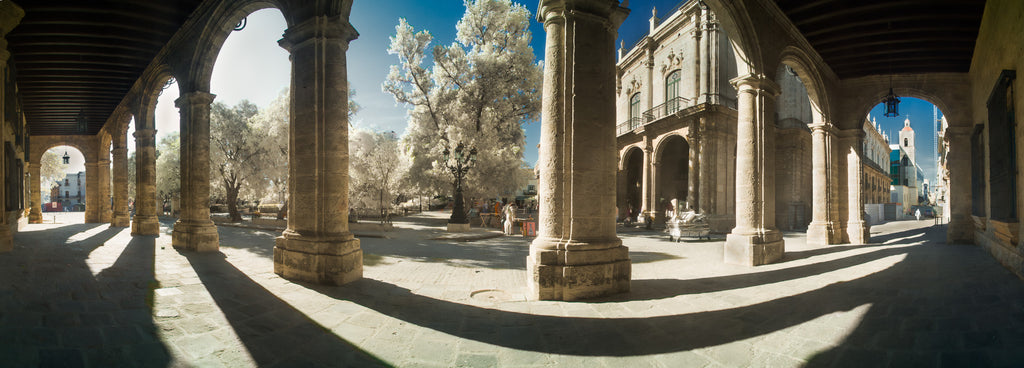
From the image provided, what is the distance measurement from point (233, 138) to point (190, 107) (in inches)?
486

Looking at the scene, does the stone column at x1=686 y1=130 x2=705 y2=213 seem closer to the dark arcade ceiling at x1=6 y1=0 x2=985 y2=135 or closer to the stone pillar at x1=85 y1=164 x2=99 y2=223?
the dark arcade ceiling at x1=6 y1=0 x2=985 y2=135

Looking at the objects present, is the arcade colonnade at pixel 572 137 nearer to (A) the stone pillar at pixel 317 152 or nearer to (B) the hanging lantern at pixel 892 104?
(A) the stone pillar at pixel 317 152

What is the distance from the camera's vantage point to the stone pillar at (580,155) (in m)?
4.42

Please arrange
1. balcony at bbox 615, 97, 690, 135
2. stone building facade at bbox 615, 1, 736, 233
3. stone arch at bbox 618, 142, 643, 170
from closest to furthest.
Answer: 1. stone building facade at bbox 615, 1, 736, 233
2. balcony at bbox 615, 97, 690, 135
3. stone arch at bbox 618, 142, 643, 170

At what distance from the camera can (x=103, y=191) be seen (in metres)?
16.4

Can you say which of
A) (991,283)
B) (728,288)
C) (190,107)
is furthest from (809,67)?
(190,107)

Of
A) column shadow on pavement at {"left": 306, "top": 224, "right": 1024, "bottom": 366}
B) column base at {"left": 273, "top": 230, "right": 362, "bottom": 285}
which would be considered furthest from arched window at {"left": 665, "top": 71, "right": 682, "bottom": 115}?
column base at {"left": 273, "top": 230, "right": 362, "bottom": 285}

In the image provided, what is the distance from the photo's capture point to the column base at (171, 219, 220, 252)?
25.7 feet

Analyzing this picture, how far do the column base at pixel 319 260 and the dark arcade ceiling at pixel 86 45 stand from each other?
6.28m

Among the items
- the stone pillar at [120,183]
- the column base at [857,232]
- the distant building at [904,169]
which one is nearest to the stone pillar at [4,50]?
the stone pillar at [120,183]

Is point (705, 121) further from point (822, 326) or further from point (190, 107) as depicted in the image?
point (190, 107)

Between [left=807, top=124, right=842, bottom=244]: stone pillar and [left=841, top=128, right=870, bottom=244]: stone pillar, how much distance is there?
827mm

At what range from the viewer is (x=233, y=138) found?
18.5 meters

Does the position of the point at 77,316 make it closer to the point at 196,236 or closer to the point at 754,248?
the point at 196,236
